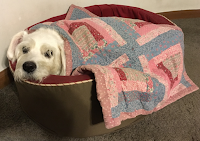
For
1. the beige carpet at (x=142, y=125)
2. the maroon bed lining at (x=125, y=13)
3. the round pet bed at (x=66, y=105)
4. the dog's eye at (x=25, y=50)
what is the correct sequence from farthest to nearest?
the maroon bed lining at (x=125, y=13), the beige carpet at (x=142, y=125), the dog's eye at (x=25, y=50), the round pet bed at (x=66, y=105)

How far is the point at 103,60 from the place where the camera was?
49.5 inches

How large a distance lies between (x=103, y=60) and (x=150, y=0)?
1588 mm

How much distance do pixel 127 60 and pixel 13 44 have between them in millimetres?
766

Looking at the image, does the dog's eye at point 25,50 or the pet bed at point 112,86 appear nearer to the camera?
the pet bed at point 112,86

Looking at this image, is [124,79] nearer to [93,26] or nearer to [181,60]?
[93,26]

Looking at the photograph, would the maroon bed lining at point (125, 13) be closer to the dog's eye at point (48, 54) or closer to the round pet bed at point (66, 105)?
the dog's eye at point (48, 54)

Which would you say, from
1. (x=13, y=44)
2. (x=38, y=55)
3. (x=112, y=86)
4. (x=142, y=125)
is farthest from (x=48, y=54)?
(x=142, y=125)

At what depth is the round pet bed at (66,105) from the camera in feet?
2.92

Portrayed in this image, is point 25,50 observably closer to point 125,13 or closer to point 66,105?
point 66,105

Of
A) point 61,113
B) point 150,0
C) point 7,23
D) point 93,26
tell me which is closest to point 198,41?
point 150,0

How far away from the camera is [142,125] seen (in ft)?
4.30

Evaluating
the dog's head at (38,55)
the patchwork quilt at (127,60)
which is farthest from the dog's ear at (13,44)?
the patchwork quilt at (127,60)

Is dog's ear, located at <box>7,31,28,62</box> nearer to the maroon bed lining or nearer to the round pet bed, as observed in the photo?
the round pet bed

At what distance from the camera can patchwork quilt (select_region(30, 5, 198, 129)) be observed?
97 centimetres
